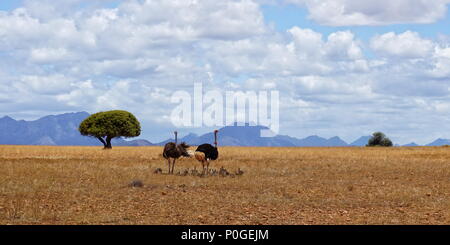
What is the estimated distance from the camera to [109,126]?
90188 millimetres

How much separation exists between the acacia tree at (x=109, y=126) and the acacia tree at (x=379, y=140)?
145 ft

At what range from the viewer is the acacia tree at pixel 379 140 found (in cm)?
11150

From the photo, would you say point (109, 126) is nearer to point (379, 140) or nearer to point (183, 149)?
point (379, 140)

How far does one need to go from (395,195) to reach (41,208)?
1188 cm

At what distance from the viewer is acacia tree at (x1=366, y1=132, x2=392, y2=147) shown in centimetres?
11150

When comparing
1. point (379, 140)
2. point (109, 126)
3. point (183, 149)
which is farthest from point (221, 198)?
point (379, 140)

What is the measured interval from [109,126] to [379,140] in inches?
1935

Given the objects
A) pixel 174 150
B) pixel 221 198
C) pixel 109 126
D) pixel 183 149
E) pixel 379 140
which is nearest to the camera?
pixel 221 198

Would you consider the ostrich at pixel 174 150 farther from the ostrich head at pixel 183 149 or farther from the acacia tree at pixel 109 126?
the acacia tree at pixel 109 126

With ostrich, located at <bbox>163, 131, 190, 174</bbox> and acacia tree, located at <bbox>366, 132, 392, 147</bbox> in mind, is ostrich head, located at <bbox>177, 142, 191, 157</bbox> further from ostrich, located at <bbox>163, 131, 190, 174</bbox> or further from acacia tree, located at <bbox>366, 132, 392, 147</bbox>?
acacia tree, located at <bbox>366, 132, 392, 147</bbox>

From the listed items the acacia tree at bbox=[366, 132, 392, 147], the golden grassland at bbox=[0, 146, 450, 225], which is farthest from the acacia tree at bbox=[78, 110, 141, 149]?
the golden grassland at bbox=[0, 146, 450, 225]

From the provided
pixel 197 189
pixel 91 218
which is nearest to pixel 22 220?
pixel 91 218

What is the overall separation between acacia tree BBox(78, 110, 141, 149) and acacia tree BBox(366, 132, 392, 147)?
4434 centimetres
